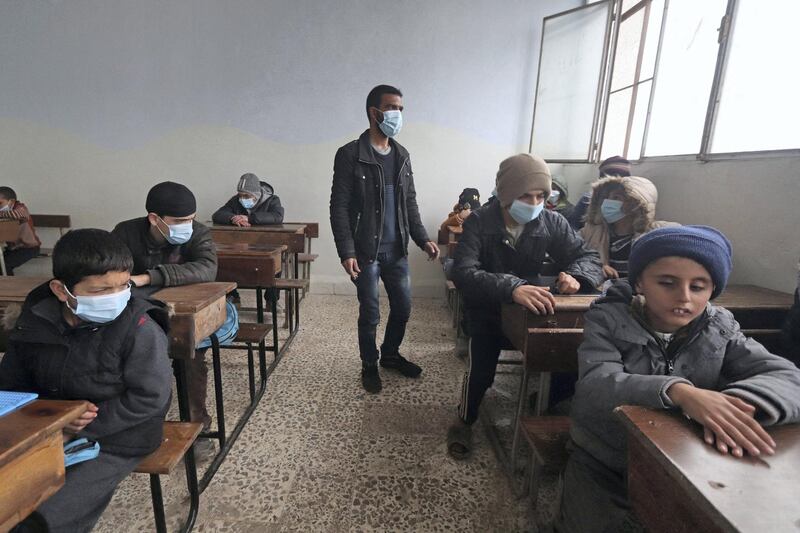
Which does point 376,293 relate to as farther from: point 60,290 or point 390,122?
point 60,290

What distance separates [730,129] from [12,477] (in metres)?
3.12

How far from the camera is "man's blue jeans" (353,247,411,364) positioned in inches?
85.7

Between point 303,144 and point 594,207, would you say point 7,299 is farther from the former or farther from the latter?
point 303,144

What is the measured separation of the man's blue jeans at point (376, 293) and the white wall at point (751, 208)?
1729 millimetres

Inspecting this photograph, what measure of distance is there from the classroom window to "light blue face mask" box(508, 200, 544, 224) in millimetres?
1231

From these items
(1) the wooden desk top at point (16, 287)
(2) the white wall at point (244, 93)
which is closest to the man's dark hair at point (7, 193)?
(2) the white wall at point (244, 93)

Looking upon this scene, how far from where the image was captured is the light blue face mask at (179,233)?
170 centimetres

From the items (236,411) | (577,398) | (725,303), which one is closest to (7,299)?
(236,411)

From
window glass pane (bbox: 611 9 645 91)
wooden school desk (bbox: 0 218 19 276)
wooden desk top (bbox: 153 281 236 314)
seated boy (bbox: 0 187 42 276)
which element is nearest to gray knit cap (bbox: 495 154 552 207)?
wooden desk top (bbox: 153 281 236 314)

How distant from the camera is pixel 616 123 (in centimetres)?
342

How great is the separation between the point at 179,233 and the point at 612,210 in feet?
7.54

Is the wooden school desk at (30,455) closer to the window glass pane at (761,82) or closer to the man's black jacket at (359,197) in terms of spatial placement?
the man's black jacket at (359,197)

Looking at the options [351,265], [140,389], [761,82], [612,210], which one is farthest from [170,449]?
[761,82]

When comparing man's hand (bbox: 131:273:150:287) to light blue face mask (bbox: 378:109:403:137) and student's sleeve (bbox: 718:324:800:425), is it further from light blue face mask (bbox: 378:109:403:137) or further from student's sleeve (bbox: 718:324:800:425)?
student's sleeve (bbox: 718:324:800:425)
